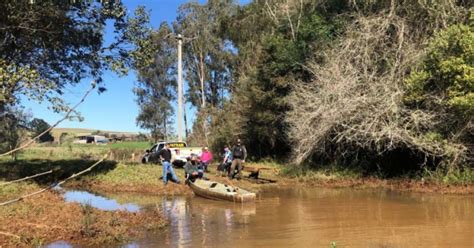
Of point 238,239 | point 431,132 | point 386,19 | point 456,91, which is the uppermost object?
point 386,19

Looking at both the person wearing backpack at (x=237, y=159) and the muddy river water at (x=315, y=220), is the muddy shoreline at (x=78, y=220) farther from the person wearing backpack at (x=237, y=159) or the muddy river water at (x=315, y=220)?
the person wearing backpack at (x=237, y=159)

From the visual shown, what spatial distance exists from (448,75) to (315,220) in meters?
9.05

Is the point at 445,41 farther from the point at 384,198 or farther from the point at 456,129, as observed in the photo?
the point at 384,198

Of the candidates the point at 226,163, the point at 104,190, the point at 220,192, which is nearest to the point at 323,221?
the point at 220,192

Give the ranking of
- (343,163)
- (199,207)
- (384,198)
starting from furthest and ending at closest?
(343,163) < (384,198) < (199,207)

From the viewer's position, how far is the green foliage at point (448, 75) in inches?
736

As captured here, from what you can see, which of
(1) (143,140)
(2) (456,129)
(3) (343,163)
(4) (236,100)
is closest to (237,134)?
(4) (236,100)

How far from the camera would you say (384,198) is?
17.9m

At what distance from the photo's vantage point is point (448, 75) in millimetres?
19250

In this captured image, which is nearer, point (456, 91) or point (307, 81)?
point (456, 91)

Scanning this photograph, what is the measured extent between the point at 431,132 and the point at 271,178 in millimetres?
8337

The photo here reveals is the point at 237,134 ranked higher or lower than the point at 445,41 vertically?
lower

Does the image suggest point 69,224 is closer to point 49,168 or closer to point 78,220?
point 78,220

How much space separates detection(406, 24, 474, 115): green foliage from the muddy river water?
366cm
